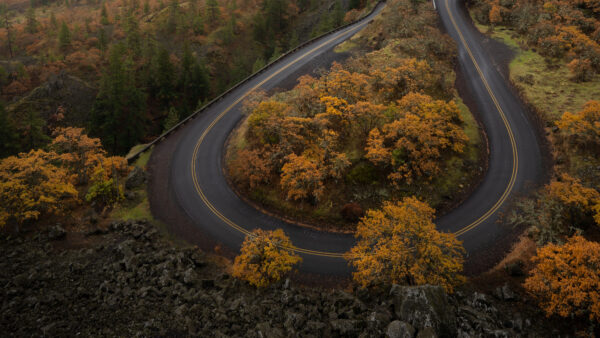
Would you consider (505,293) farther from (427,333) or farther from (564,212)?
(427,333)

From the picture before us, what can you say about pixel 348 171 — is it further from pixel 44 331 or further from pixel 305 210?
pixel 44 331

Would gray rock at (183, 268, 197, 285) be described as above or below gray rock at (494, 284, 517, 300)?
above

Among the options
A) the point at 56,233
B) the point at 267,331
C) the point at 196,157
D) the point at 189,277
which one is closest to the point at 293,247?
the point at 189,277

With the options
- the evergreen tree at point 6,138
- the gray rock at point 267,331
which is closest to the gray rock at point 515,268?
the gray rock at point 267,331

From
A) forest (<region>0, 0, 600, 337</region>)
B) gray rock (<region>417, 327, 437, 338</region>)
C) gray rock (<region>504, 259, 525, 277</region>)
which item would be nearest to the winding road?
forest (<region>0, 0, 600, 337</region>)

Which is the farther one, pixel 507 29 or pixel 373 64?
pixel 507 29

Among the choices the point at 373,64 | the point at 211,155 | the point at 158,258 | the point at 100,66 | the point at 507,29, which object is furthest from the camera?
the point at 100,66

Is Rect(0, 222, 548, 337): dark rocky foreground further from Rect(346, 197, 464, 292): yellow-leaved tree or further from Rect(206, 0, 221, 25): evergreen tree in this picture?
Rect(206, 0, 221, 25): evergreen tree

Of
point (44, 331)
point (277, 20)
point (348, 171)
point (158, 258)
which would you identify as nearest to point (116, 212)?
point (158, 258)
